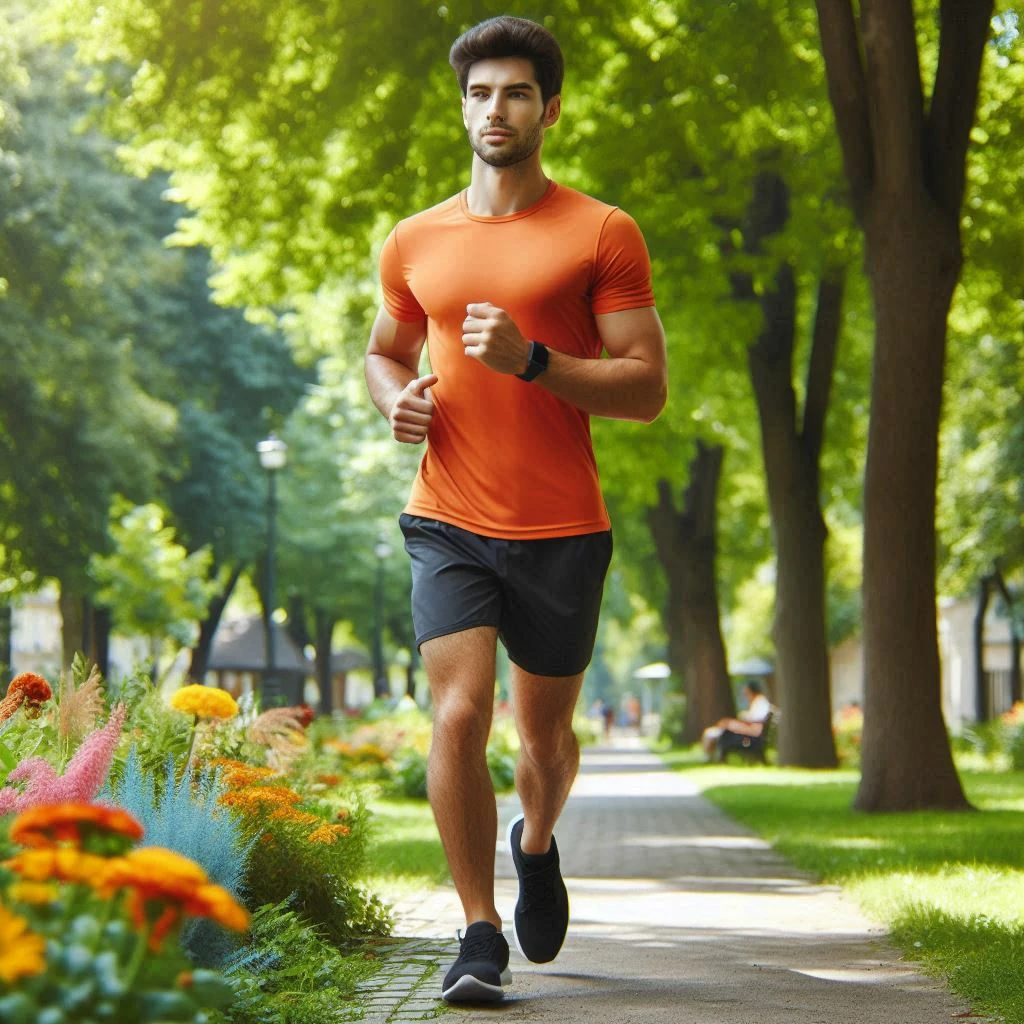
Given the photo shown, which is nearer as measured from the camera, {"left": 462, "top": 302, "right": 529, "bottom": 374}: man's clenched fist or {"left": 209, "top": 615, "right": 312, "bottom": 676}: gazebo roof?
{"left": 462, "top": 302, "right": 529, "bottom": 374}: man's clenched fist

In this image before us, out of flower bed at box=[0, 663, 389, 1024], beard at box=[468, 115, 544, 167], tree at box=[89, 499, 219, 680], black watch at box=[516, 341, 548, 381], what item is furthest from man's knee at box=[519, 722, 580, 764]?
tree at box=[89, 499, 219, 680]

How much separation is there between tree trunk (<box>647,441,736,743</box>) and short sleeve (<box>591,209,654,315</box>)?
1145 inches

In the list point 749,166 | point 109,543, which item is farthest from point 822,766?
point 109,543

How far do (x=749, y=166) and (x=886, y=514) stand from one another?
19.5ft

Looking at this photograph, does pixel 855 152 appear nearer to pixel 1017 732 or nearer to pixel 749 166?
pixel 749 166

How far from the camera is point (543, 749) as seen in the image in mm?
5508

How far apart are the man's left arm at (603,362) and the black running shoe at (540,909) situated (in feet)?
4.67

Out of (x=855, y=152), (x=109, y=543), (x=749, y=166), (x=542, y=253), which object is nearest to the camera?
(x=542, y=253)

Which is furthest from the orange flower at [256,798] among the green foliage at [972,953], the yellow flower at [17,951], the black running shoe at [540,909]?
the yellow flower at [17,951]

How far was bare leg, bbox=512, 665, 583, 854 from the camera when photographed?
209 inches

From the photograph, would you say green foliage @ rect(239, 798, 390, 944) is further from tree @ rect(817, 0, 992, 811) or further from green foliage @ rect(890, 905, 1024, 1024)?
tree @ rect(817, 0, 992, 811)

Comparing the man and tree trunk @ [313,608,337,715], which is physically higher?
tree trunk @ [313,608,337,715]

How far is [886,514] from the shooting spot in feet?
47.6

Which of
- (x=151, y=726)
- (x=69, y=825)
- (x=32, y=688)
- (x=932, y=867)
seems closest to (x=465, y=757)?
(x=32, y=688)
